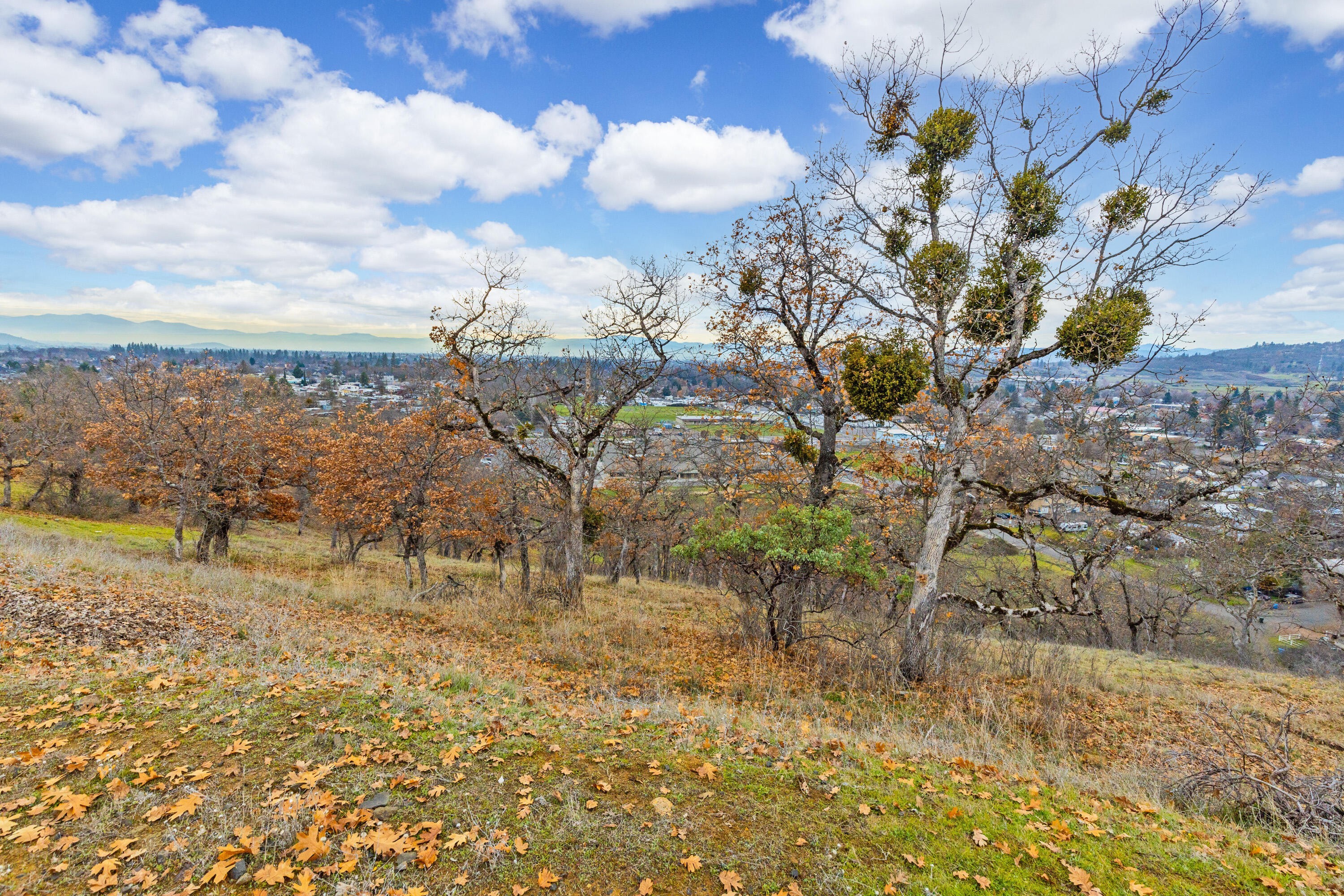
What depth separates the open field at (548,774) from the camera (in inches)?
154

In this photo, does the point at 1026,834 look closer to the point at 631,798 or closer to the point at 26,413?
the point at 631,798

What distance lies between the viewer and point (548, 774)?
5.09 m

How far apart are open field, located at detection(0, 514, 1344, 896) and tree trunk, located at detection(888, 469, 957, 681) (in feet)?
1.61

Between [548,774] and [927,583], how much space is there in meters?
7.03

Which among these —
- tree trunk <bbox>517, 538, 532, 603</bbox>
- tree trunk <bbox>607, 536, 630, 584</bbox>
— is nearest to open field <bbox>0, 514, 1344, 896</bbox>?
tree trunk <bbox>517, 538, 532, 603</bbox>

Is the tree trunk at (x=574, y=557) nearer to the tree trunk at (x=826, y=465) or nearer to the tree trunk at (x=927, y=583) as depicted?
the tree trunk at (x=826, y=465)

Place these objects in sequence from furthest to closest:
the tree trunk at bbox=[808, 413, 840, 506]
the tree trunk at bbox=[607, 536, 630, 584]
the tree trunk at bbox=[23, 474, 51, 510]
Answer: the tree trunk at bbox=[23, 474, 51, 510] < the tree trunk at bbox=[607, 536, 630, 584] < the tree trunk at bbox=[808, 413, 840, 506]

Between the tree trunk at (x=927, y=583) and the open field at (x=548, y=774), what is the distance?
0.49 metres

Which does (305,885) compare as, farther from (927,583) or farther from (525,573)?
(525,573)

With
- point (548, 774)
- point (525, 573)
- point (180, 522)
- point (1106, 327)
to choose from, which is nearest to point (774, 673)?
point (548, 774)

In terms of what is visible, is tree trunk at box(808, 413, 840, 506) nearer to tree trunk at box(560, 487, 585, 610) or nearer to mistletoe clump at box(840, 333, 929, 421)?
mistletoe clump at box(840, 333, 929, 421)

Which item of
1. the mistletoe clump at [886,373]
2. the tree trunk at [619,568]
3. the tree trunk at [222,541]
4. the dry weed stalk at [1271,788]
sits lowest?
the tree trunk at [619,568]

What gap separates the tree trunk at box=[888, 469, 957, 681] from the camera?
927 centimetres

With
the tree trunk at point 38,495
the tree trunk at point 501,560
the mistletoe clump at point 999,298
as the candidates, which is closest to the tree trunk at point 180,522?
the tree trunk at point 501,560
